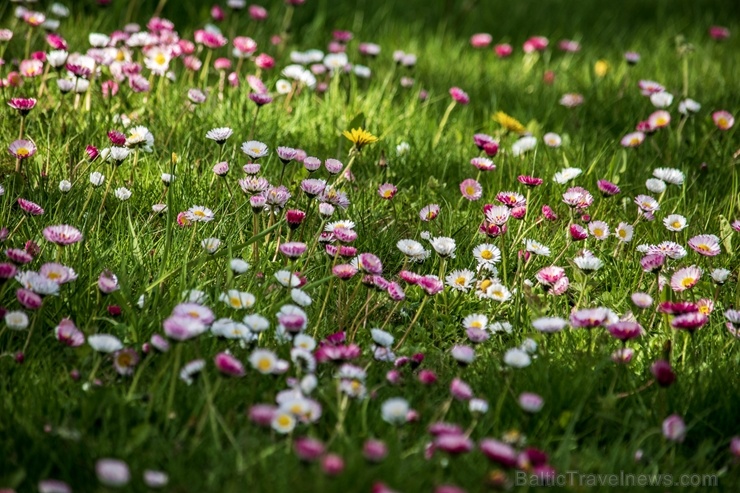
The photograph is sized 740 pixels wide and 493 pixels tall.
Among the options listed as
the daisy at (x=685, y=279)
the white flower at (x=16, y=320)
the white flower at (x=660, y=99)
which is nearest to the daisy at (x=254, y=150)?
the white flower at (x=16, y=320)

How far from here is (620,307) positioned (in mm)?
2406

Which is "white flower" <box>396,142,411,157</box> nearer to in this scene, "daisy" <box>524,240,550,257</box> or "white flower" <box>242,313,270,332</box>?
"daisy" <box>524,240,550,257</box>

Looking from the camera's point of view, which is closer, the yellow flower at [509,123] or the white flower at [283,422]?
the white flower at [283,422]

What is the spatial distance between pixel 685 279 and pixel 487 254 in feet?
1.70

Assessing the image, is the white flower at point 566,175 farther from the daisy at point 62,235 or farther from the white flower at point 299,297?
the daisy at point 62,235

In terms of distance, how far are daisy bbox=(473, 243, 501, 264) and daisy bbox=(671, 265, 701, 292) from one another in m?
0.47

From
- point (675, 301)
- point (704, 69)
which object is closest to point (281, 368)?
point (675, 301)

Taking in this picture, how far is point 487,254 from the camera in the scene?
2459 millimetres

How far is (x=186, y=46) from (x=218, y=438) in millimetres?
2129

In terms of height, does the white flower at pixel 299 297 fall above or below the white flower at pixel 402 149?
above

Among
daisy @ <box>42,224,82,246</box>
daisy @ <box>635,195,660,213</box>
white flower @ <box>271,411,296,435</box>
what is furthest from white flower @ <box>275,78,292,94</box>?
white flower @ <box>271,411,296,435</box>

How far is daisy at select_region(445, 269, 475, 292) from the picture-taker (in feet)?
7.64

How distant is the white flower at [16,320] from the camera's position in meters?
1.82

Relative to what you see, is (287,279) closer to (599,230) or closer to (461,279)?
(461,279)
